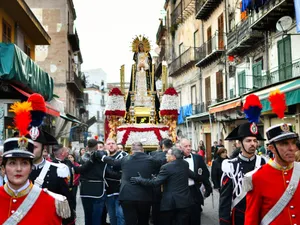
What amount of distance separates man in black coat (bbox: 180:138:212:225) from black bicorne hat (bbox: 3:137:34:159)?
436 centimetres

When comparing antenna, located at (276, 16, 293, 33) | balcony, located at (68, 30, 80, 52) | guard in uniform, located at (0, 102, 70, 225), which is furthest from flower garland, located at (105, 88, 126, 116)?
balcony, located at (68, 30, 80, 52)

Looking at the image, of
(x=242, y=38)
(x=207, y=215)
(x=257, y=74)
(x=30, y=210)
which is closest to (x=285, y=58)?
(x=257, y=74)

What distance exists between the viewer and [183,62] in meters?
37.0

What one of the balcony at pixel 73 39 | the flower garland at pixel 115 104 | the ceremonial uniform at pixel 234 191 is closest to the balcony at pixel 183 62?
the balcony at pixel 73 39

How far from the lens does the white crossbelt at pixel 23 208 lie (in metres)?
3.66

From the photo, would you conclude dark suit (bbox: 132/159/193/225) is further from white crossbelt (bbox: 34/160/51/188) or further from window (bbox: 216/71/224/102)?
window (bbox: 216/71/224/102)

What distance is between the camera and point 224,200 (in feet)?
18.2

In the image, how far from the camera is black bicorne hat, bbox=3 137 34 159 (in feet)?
12.3

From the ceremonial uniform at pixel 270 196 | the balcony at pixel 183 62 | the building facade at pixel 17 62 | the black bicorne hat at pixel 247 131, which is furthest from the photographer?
the balcony at pixel 183 62

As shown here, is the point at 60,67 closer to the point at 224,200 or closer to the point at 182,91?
the point at 182,91

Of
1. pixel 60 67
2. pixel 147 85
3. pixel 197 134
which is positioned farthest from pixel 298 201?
pixel 60 67

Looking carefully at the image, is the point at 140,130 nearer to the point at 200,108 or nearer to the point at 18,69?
the point at 18,69

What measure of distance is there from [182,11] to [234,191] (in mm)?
33110

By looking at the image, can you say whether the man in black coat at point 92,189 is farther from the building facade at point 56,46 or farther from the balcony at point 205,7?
the building facade at point 56,46
